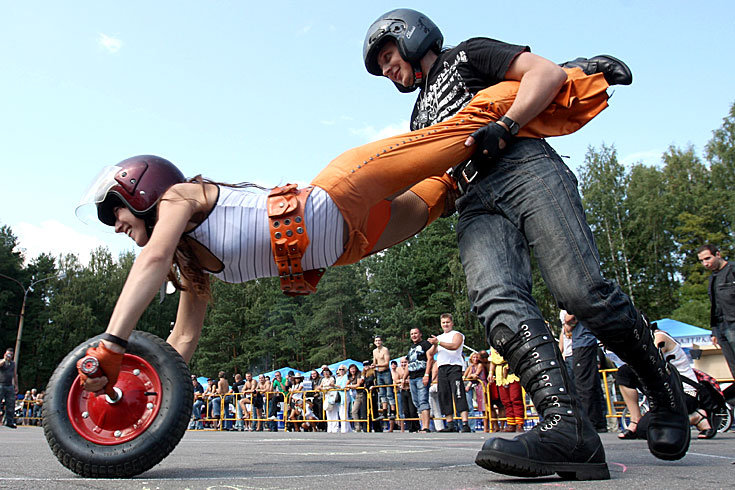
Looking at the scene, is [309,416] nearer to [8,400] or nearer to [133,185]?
[8,400]

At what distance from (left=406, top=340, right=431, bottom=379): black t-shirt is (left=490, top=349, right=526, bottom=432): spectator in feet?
4.37

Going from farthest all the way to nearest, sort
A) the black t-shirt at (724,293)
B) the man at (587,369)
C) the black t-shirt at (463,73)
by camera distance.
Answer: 1. the man at (587,369)
2. the black t-shirt at (724,293)
3. the black t-shirt at (463,73)

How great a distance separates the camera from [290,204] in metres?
2.44

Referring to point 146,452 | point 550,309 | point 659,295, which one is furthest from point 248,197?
point 659,295

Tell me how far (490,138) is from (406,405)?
11254mm

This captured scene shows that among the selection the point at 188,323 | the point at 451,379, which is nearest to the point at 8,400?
the point at 451,379

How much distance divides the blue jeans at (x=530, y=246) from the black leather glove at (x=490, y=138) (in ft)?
0.53

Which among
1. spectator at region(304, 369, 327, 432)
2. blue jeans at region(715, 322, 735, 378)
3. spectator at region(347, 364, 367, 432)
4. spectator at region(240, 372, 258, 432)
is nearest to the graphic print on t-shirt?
blue jeans at region(715, 322, 735, 378)

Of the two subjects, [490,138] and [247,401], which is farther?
[247,401]

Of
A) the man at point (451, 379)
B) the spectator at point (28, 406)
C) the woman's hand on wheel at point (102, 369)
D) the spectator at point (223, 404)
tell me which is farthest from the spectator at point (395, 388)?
the spectator at point (28, 406)

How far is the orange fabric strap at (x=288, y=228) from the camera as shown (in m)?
2.43

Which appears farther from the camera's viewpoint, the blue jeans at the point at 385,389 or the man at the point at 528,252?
the blue jeans at the point at 385,389

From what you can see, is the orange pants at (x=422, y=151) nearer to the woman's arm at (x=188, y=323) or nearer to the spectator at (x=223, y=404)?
the woman's arm at (x=188, y=323)

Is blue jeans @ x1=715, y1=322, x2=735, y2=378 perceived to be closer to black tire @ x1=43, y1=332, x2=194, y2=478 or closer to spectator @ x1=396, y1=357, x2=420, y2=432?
black tire @ x1=43, y1=332, x2=194, y2=478
